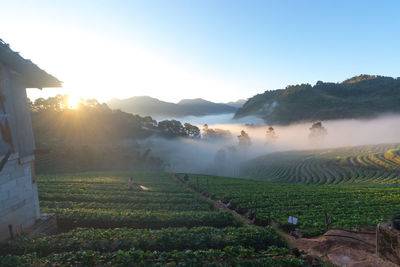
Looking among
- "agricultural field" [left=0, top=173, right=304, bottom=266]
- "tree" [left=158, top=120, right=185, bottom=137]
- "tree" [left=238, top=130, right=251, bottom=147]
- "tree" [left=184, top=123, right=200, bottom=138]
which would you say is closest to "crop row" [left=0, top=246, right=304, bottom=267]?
"agricultural field" [left=0, top=173, right=304, bottom=266]

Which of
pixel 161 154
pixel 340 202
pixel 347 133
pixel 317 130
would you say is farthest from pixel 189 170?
pixel 347 133

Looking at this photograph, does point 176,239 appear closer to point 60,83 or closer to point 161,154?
point 60,83

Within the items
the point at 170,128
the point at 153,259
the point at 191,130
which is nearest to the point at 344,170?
the point at 153,259

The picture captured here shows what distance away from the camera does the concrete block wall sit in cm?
895

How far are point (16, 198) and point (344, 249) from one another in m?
15.8

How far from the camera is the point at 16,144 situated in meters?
9.64

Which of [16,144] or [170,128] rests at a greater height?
[170,128]

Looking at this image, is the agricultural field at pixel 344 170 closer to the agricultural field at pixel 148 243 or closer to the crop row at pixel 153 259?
the agricultural field at pixel 148 243

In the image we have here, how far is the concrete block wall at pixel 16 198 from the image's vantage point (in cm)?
895

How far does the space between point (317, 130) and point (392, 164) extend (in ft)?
231

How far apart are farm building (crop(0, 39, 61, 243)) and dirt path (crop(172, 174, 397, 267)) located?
43.7 feet

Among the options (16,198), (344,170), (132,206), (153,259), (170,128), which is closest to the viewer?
(153,259)

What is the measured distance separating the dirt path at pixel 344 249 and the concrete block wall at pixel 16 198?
1326 cm

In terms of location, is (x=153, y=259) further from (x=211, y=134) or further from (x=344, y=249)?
(x=211, y=134)
